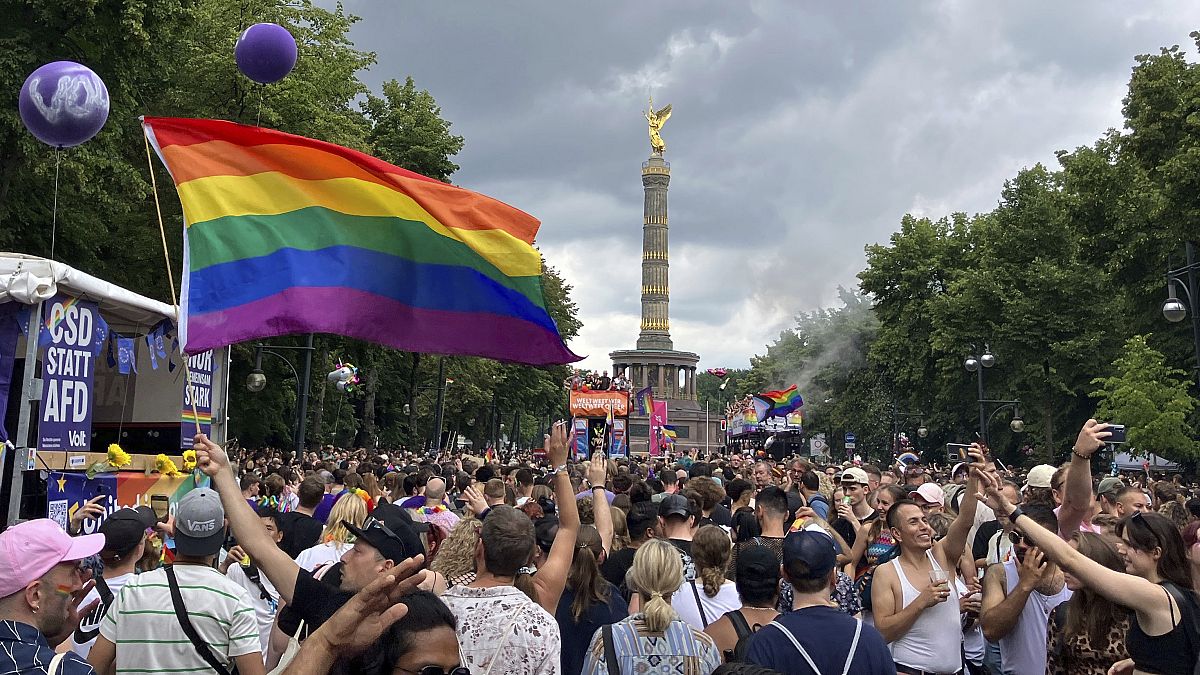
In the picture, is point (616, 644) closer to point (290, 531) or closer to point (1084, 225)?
point (290, 531)

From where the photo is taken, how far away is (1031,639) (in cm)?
525

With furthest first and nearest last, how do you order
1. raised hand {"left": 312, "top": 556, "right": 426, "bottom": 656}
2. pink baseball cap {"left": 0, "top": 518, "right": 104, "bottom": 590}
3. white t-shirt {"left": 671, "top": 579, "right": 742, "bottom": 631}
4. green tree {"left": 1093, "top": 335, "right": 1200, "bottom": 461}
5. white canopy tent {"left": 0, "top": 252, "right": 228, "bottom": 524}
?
1. green tree {"left": 1093, "top": 335, "right": 1200, "bottom": 461}
2. white canopy tent {"left": 0, "top": 252, "right": 228, "bottom": 524}
3. white t-shirt {"left": 671, "top": 579, "right": 742, "bottom": 631}
4. pink baseball cap {"left": 0, "top": 518, "right": 104, "bottom": 590}
5. raised hand {"left": 312, "top": 556, "right": 426, "bottom": 656}

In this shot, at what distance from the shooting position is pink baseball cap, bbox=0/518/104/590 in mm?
3326

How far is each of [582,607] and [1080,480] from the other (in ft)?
8.94

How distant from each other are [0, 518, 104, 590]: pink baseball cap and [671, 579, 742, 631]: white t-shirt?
2.86 meters

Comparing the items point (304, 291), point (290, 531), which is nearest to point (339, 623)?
point (290, 531)

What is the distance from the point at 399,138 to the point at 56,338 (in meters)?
26.9

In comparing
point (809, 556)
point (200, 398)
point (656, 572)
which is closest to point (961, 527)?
point (809, 556)

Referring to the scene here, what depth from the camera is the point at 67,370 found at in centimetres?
955

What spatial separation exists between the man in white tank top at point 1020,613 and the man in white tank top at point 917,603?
0.58 feet

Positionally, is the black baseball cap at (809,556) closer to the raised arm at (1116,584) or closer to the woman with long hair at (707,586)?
the raised arm at (1116,584)

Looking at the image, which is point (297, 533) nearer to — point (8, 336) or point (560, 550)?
point (560, 550)

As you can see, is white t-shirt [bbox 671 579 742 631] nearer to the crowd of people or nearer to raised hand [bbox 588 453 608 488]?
the crowd of people

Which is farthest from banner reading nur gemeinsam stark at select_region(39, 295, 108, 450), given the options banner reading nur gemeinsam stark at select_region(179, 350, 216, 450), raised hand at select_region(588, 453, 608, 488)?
raised hand at select_region(588, 453, 608, 488)
